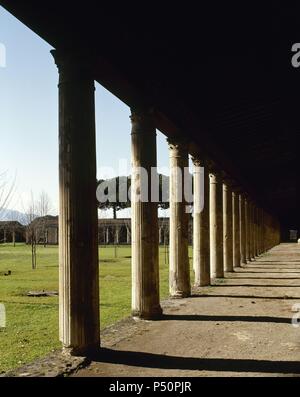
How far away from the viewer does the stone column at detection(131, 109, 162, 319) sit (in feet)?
30.1

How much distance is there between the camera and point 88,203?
666cm

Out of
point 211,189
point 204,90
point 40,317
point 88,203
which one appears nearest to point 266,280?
point 211,189

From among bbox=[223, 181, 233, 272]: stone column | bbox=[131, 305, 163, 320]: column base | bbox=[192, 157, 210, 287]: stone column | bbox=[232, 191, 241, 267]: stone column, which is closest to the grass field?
bbox=[131, 305, 163, 320]: column base

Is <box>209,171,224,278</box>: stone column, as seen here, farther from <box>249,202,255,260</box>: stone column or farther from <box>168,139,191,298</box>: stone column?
<box>249,202,255,260</box>: stone column

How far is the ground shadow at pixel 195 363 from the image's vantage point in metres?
5.78

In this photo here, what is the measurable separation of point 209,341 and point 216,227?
32.9ft

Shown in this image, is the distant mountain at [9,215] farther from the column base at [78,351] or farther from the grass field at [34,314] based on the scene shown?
the column base at [78,351]

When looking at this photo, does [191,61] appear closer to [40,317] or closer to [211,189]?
[40,317]

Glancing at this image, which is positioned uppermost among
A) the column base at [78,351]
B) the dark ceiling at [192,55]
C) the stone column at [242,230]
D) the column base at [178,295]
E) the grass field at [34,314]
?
the dark ceiling at [192,55]

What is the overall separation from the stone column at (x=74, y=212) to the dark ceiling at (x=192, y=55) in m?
0.57

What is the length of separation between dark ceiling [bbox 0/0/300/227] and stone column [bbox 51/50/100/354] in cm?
57

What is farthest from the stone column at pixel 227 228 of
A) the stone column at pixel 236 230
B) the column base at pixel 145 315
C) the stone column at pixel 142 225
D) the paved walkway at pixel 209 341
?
the column base at pixel 145 315

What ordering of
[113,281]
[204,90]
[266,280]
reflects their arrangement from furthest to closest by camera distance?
1. [113,281]
2. [266,280]
3. [204,90]
